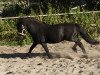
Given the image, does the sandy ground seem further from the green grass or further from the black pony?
the green grass

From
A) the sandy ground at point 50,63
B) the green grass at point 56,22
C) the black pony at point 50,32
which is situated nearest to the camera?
the sandy ground at point 50,63

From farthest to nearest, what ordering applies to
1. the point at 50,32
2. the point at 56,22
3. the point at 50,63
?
the point at 56,22
the point at 50,32
the point at 50,63

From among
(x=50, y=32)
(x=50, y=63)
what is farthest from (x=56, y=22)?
(x=50, y=63)

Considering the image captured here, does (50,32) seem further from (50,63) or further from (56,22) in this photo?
(56,22)

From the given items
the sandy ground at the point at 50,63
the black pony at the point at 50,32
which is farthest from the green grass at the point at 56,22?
the black pony at the point at 50,32

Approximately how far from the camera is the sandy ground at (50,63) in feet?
27.8

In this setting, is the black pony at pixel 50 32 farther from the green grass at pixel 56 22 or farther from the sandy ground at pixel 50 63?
the green grass at pixel 56 22

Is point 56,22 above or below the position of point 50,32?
below

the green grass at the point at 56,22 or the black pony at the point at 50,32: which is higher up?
the black pony at the point at 50,32

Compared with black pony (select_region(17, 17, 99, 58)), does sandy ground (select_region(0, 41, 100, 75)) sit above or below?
below

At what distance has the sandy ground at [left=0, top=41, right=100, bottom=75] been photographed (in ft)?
27.8

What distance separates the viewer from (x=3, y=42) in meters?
13.7

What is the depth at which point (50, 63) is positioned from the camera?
9617 mm

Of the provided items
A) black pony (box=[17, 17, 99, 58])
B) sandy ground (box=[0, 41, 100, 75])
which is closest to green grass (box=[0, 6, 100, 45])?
sandy ground (box=[0, 41, 100, 75])
